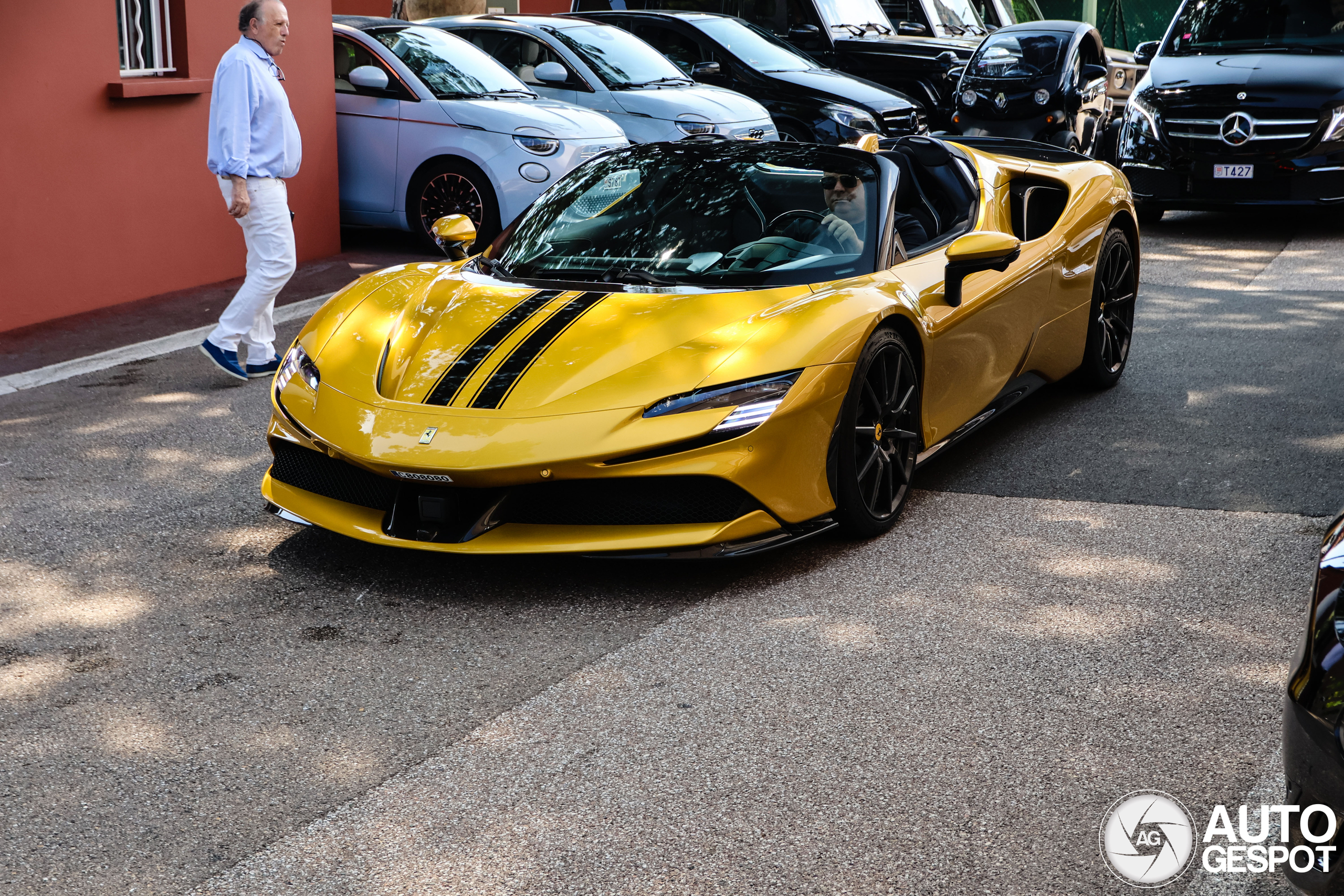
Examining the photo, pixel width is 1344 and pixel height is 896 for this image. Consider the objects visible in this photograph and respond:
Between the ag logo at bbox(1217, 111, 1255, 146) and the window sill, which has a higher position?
the window sill

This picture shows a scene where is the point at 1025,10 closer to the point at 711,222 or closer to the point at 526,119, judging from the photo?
the point at 526,119

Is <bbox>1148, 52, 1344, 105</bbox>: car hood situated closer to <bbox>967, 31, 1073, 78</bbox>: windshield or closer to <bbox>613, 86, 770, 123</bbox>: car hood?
<bbox>967, 31, 1073, 78</bbox>: windshield

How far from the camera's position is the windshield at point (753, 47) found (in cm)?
1391

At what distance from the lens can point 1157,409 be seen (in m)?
6.48

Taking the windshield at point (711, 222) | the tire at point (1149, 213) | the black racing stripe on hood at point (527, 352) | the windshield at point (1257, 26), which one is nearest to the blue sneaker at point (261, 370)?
the windshield at point (711, 222)

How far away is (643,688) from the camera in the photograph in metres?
3.64

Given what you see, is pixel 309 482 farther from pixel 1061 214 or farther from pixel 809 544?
pixel 1061 214

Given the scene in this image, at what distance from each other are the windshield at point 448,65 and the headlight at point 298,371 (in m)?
6.28

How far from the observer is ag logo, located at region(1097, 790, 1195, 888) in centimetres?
282

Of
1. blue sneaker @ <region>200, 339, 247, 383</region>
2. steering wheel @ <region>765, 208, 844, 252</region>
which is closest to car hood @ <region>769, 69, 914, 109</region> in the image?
blue sneaker @ <region>200, 339, 247, 383</region>

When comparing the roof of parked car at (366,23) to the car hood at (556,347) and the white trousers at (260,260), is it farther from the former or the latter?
the car hood at (556,347)

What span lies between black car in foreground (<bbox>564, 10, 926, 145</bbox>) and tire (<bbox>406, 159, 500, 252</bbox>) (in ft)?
12.2

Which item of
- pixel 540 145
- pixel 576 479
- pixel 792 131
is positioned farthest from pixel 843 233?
pixel 792 131

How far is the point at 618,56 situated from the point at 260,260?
6.24m
